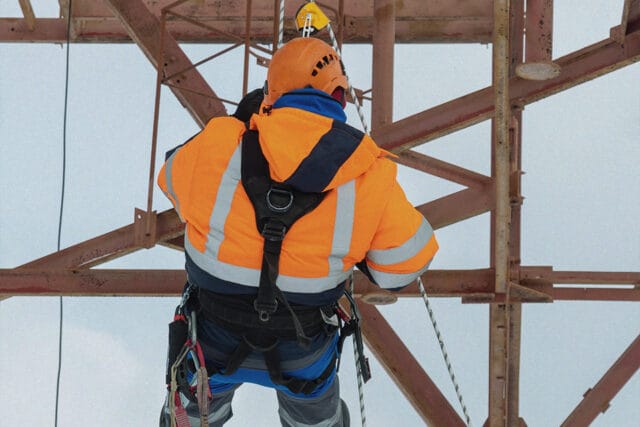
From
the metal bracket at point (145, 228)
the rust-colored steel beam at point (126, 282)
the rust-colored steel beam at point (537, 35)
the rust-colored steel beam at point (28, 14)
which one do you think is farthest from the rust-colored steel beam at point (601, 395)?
the rust-colored steel beam at point (28, 14)

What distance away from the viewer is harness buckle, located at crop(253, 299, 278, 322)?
6871mm

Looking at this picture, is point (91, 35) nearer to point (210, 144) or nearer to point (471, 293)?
point (471, 293)

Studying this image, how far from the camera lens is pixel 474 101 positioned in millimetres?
10906

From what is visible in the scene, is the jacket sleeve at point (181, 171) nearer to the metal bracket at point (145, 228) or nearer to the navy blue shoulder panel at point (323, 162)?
the navy blue shoulder panel at point (323, 162)

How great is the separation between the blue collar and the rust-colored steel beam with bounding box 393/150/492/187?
4502mm

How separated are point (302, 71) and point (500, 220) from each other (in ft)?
12.3

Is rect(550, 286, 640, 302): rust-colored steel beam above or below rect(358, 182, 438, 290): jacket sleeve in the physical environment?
above

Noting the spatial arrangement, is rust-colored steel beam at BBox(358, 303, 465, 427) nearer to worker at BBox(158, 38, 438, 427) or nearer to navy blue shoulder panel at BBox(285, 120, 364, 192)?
worker at BBox(158, 38, 438, 427)

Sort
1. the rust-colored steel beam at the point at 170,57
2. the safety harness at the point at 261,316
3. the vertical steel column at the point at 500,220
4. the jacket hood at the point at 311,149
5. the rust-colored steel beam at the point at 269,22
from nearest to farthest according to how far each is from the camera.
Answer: the jacket hood at the point at 311,149
the safety harness at the point at 261,316
the vertical steel column at the point at 500,220
the rust-colored steel beam at the point at 170,57
the rust-colored steel beam at the point at 269,22

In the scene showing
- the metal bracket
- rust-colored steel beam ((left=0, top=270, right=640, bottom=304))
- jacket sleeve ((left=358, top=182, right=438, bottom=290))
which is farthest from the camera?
rust-colored steel beam ((left=0, top=270, right=640, bottom=304))

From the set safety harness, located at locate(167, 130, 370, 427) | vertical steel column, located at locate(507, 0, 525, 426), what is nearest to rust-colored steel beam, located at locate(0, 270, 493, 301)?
vertical steel column, located at locate(507, 0, 525, 426)

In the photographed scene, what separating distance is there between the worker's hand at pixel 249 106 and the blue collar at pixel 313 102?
261 mm

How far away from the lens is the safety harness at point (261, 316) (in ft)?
21.9

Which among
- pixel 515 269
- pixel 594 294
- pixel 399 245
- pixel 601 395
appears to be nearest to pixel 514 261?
pixel 515 269
